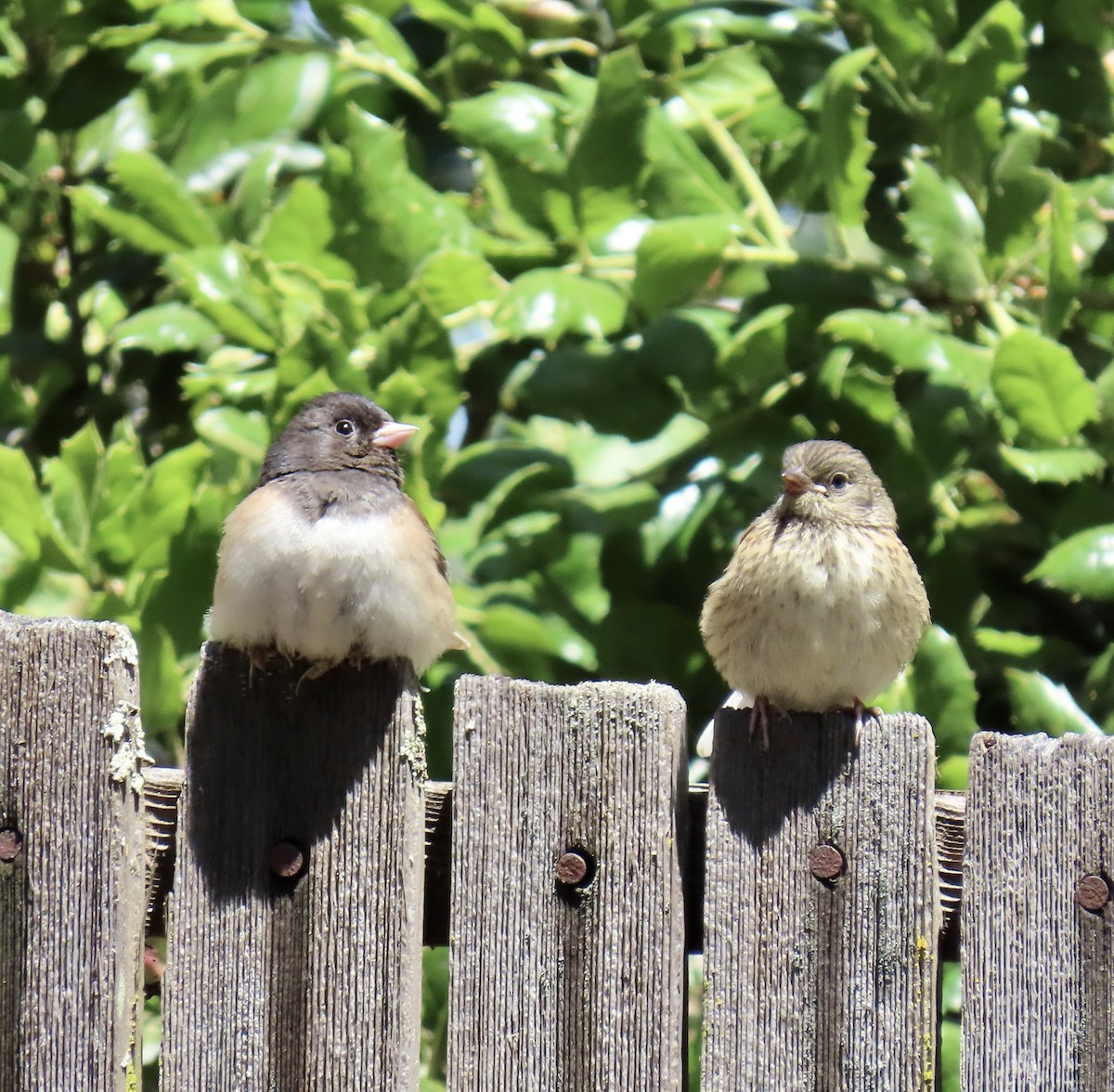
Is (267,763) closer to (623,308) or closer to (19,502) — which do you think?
(19,502)

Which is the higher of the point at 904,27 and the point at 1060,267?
the point at 904,27

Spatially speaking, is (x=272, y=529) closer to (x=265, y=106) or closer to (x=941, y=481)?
(x=265, y=106)

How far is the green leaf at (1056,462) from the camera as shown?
7.74 feet

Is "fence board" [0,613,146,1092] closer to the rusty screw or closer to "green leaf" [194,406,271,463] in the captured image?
the rusty screw

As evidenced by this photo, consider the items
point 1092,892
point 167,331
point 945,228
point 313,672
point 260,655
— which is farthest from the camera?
point 167,331

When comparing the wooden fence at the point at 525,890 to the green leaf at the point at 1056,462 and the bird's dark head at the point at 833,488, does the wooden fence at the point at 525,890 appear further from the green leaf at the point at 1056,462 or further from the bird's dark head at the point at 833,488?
the bird's dark head at the point at 833,488

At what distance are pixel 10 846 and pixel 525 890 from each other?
589 millimetres

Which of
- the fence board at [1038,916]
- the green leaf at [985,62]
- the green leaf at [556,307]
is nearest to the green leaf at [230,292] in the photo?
the green leaf at [556,307]

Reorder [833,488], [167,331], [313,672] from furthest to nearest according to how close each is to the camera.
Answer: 1. [833,488]
2. [167,331]
3. [313,672]

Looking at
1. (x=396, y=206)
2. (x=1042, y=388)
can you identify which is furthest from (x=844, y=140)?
(x=396, y=206)

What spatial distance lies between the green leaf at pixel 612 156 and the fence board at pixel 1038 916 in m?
1.35

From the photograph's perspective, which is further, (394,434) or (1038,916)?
(394,434)

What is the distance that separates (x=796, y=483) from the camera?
282cm

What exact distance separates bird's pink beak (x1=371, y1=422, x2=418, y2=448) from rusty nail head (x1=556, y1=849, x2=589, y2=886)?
1121mm
